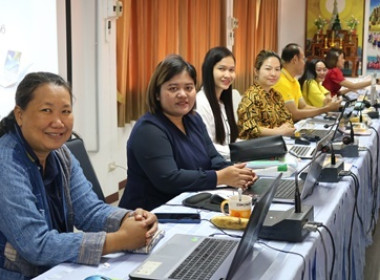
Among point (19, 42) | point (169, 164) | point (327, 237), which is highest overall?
point (19, 42)

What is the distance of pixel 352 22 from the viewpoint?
340 inches

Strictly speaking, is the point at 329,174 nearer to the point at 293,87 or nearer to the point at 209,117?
the point at 209,117

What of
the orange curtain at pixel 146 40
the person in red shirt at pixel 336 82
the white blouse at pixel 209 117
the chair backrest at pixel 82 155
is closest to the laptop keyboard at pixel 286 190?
the chair backrest at pixel 82 155

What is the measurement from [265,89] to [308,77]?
198cm

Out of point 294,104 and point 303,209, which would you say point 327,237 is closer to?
point 303,209

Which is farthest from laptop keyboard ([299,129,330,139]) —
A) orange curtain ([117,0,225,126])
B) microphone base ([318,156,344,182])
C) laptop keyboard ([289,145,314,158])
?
orange curtain ([117,0,225,126])

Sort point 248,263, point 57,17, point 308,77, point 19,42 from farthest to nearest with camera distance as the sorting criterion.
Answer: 1. point 308,77
2. point 57,17
3. point 19,42
4. point 248,263

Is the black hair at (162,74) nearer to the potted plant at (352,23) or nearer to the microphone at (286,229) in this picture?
the microphone at (286,229)

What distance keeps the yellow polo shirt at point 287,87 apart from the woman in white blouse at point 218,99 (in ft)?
4.44

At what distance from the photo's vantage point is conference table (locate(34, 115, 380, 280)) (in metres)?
1.43

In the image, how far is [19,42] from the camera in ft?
9.64

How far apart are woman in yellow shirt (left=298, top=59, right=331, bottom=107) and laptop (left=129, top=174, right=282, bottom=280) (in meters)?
4.00

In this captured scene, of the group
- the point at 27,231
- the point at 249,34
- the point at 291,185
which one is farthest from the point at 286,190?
the point at 249,34

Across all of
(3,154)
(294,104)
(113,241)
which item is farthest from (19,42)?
(294,104)
